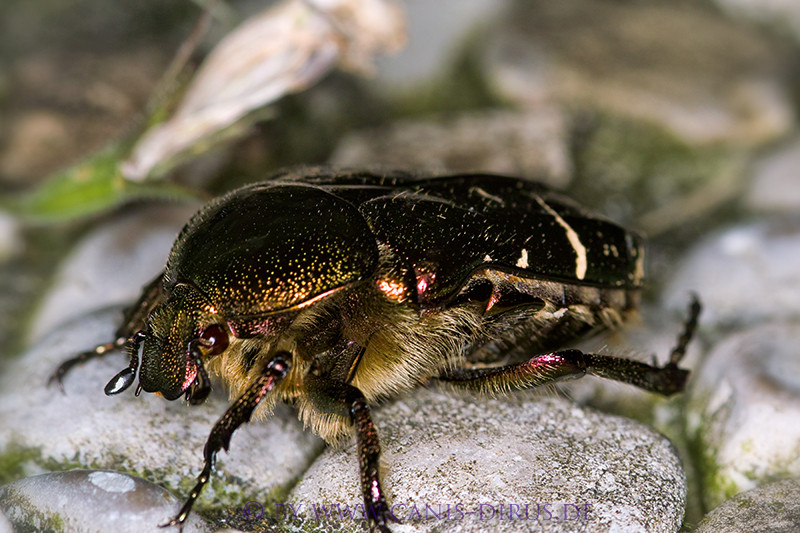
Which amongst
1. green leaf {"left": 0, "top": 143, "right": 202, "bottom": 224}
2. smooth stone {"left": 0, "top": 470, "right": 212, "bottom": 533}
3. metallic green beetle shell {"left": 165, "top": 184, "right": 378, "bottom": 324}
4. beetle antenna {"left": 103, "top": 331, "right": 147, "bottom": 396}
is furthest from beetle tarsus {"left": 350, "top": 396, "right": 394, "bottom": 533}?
green leaf {"left": 0, "top": 143, "right": 202, "bottom": 224}

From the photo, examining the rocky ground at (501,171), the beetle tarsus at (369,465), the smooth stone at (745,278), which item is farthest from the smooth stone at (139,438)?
the smooth stone at (745,278)

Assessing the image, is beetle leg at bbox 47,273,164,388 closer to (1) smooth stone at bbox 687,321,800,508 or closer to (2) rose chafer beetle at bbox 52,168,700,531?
(2) rose chafer beetle at bbox 52,168,700,531

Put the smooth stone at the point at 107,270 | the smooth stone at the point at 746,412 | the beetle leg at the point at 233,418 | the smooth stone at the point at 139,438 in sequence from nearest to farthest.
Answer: the beetle leg at the point at 233,418
the smooth stone at the point at 139,438
the smooth stone at the point at 746,412
the smooth stone at the point at 107,270

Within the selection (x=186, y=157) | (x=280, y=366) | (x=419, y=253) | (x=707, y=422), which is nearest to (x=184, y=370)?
(x=280, y=366)

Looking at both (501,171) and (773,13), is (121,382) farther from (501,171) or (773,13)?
(773,13)

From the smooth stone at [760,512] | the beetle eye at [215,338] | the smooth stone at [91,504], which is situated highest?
the beetle eye at [215,338]

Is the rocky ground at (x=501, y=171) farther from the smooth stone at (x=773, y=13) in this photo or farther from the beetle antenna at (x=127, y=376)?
the beetle antenna at (x=127, y=376)
